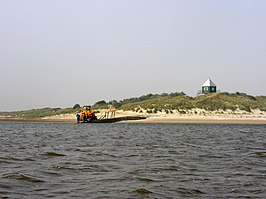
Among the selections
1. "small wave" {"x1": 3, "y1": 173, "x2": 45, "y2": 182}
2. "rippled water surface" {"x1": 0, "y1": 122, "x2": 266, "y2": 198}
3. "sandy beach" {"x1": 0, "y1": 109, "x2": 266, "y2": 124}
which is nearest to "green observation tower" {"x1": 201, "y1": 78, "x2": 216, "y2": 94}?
"sandy beach" {"x1": 0, "y1": 109, "x2": 266, "y2": 124}

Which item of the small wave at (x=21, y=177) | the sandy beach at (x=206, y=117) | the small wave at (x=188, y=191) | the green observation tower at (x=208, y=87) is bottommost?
the small wave at (x=188, y=191)

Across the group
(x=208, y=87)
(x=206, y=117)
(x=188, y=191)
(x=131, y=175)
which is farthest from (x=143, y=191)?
(x=208, y=87)

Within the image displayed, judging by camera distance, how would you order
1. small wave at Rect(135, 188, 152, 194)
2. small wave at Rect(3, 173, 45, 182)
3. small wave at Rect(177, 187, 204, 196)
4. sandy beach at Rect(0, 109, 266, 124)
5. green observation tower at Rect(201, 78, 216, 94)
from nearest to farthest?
1. small wave at Rect(177, 187, 204, 196)
2. small wave at Rect(135, 188, 152, 194)
3. small wave at Rect(3, 173, 45, 182)
4. sandy beach at Rect(0, 109, 266, 124)
5. green observation tower at Rect(201, 78, 216, 94)

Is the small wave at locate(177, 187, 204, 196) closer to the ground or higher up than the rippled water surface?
closer to the ground

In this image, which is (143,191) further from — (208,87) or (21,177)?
(208,87)

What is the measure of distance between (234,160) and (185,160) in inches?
89.9

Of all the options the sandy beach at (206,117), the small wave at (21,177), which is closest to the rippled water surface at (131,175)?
the small wave at (21,177)

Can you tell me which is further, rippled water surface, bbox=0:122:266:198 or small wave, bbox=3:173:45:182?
small wave, bbox=3:173:45:182

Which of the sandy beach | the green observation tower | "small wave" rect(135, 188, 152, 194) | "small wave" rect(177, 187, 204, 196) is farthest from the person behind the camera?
the green observation tower

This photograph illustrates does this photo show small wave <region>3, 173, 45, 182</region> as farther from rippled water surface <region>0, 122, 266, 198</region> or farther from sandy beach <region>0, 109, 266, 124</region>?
sandy beach <region>0, 109, 266, 124</region>

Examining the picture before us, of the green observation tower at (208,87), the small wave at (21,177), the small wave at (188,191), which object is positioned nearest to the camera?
the small wave at (188,191)

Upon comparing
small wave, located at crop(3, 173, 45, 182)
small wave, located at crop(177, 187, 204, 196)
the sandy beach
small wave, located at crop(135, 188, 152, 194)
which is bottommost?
small wave, located at crop(177, 187, 204, 196)

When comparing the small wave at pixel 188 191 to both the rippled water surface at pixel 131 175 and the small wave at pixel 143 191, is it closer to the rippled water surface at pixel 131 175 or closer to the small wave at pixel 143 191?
the rippled water surface at pixel 131 175

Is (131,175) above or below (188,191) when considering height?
above
